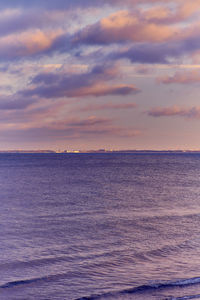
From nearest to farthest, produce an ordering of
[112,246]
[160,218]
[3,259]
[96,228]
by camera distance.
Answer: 1. [3,259]
2. [112,246]
3. [96,228]
4. [160,218]

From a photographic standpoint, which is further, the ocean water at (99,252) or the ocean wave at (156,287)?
the ocean water at (99,252)

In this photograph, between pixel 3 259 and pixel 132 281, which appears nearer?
pixel 132 281

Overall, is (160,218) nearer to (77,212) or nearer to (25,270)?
(77,212)

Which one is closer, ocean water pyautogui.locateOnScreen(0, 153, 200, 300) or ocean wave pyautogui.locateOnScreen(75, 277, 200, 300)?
ocean wave pyautogui.locateOnScreen(75, 277, 200, 300)

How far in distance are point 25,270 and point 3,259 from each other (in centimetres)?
214

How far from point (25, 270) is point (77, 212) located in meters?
15.6

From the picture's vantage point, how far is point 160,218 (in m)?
29.4

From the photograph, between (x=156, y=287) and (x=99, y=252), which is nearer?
(x=156, y=287)

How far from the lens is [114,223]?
27.1 m

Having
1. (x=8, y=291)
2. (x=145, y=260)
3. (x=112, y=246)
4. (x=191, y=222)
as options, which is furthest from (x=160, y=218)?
(x=8, y=291)

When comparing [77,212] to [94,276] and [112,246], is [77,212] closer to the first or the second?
[112,246]

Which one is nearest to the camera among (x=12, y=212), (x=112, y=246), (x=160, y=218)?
(x=112, y=246)

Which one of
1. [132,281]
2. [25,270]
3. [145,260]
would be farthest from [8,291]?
[145,260]

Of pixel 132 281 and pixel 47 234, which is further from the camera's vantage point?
pixel 47 234
